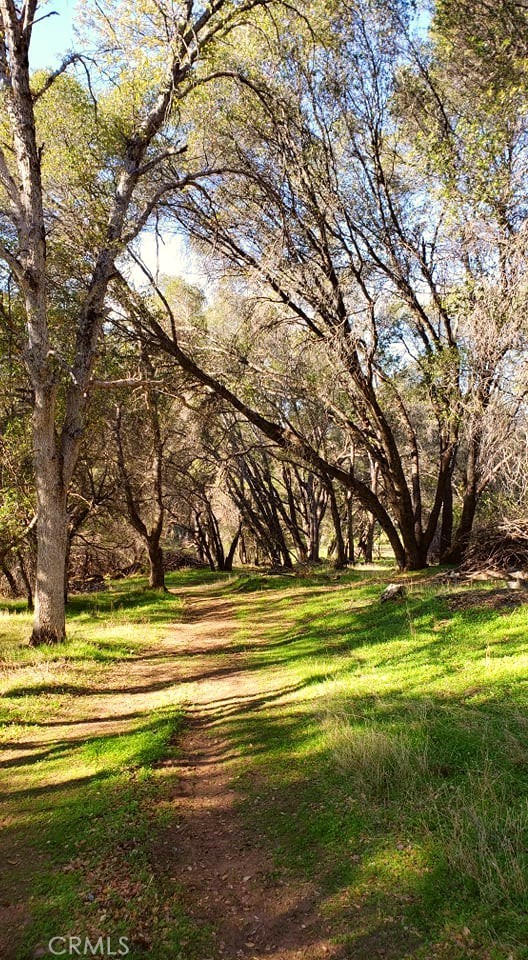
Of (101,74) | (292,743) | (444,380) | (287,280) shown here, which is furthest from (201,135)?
(292,743)

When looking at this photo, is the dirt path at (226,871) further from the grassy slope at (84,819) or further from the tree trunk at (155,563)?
the tree trunk at (155,563)

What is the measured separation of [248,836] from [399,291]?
13094 mm

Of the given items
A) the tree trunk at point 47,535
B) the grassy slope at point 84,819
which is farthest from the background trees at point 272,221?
the grassy slope at point 84,819

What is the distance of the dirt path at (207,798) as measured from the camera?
10.4 feet

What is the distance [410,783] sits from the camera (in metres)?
4.17

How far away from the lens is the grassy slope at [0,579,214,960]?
3238 millimetres

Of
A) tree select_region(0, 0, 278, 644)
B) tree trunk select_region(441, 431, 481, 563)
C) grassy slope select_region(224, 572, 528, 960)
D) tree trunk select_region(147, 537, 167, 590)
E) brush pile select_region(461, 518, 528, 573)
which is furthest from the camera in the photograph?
tree trunk select_region(147, 537, 167, 590)

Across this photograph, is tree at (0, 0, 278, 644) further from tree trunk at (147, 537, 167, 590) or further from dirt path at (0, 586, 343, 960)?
tree trunk at (147, 537, 167, 590)

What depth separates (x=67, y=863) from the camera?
3.84 metres

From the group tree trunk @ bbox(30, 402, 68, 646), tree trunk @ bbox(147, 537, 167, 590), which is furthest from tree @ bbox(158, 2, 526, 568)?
tree trunk @ bbox(147, 537, 167, 590)

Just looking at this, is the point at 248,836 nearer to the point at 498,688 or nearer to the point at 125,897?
the point at 125,897

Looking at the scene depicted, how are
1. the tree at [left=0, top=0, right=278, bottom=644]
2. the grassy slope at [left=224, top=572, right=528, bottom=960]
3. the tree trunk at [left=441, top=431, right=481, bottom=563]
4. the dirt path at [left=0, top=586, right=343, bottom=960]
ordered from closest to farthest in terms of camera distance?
the grassy slope at [left=224, top=572, right=528, bottom=960], the dirt path at [left=0, top=586, right=343, bottom=960], the tree at [left=0, top=0, right=278, bottom=644], the tree trunk at [left=441, top=431, right=481, bottom=563]

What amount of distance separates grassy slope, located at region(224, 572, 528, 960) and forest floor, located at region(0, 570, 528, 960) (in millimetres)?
16

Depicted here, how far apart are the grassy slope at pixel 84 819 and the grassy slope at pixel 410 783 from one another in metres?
0.87
